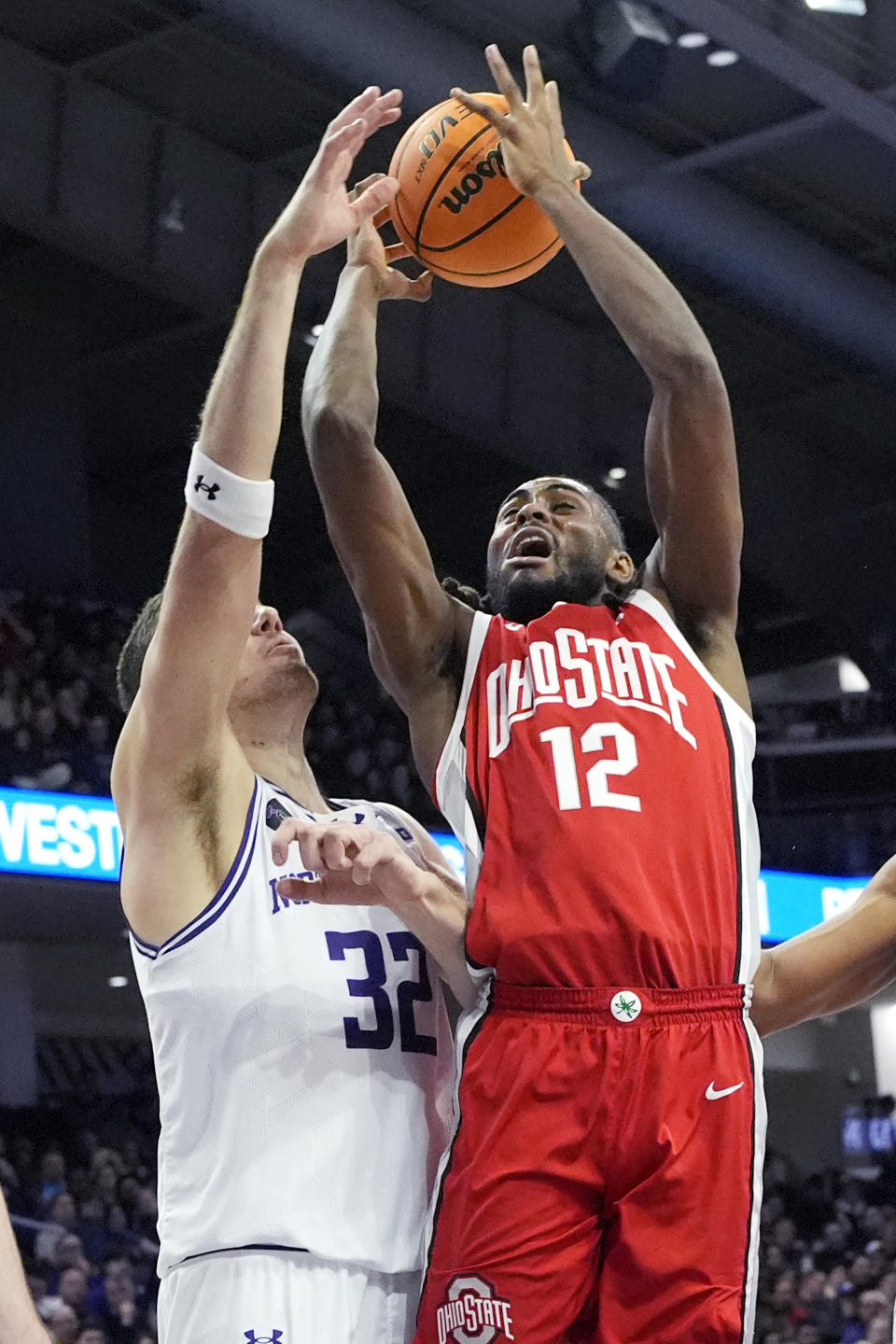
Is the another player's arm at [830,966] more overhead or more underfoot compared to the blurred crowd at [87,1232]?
more overhead

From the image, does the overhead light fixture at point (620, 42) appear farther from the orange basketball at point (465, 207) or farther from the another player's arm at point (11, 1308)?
the another player's arm at point (11, 1308)

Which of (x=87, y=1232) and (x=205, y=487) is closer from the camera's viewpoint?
(x=205, y=487)

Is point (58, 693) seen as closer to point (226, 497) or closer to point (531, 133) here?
point (531, 133)

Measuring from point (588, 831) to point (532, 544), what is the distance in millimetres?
683

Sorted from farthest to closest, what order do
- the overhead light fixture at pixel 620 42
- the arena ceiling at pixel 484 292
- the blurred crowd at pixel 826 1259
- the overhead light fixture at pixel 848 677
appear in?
the overhead light fixture at pixel 848 677 → the blurred crowd at pixel 826 1259 → the arena ceiling at pixel 484 292 → the overhead light fixture at pixel 620 42

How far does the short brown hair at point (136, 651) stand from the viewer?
3.16 m

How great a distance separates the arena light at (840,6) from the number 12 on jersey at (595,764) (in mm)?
9524

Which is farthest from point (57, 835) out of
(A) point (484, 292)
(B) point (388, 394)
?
(A) point (484, 292)

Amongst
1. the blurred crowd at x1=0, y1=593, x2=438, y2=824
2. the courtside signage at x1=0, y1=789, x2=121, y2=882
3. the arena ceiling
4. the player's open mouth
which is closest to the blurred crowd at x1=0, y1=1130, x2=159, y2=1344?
the courtside signage at x1=0, y1=789, x2=121, y2=882

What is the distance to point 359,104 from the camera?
294 centimetres

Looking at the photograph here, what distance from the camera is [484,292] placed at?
1600 cm

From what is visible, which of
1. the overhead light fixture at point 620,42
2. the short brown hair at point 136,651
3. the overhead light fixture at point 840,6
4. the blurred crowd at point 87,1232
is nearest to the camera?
the short brown hair at point 136,651

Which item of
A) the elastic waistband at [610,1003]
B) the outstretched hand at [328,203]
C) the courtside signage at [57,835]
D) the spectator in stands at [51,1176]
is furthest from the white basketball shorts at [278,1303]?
the spectator in stands at [51,1176]

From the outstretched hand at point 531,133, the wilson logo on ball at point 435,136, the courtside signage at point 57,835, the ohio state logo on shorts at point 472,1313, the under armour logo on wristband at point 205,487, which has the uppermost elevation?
the courtside signage at point 57,835
